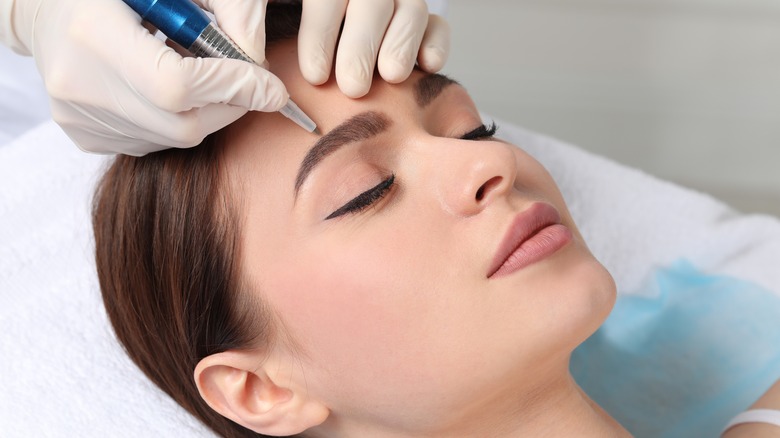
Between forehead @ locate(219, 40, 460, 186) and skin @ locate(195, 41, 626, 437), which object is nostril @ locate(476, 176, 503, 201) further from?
forehead @ locate(219, 40, 460, 186)

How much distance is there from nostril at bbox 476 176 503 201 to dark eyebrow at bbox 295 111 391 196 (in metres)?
0.15

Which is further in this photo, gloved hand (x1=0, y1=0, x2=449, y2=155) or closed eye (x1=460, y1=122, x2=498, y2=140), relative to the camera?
closed eye (x1=460, y1=122, x2=498, y2=140)

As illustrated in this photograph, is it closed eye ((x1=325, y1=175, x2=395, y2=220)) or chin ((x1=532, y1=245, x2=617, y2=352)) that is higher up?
closed eye ((x1=325, y1=175, x2=395, y2=220))

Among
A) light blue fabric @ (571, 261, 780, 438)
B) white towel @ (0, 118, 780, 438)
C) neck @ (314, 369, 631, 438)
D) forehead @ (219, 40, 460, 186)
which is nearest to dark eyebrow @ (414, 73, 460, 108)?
forehead @ (219, 40, 460, 186)

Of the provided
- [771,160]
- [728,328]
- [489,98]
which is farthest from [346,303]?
[771,160]

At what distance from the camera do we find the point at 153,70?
97 cm

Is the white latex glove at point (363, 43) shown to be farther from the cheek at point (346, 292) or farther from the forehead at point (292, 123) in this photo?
the cheek at point (346, 292)

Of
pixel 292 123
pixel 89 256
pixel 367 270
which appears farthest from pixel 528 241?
pixel 89 256

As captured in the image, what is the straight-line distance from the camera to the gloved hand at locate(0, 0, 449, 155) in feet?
3.22

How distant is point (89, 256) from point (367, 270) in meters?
0.70

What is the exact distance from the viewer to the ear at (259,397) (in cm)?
113

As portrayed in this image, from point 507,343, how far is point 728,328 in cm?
A: 76

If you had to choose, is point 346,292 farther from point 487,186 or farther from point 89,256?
point 89,256

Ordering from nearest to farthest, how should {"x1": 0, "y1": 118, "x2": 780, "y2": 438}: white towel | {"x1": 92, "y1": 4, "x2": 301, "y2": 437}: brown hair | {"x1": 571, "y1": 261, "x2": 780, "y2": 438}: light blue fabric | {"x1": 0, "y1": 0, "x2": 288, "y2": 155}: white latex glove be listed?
{"x1": 0, "y1": 0, "x2": 288, "y2": 155}: white latex glove, {"x1": 92, "y1": 4, "x2": 301, "y2": 437}: brown hair, {"x1": 0, "y1": 118, "x2": 780, "y2": 438}: white towel, {"x1": 571, "y1": 261, "x2": 780, "y2": 438}: light blue fabric
